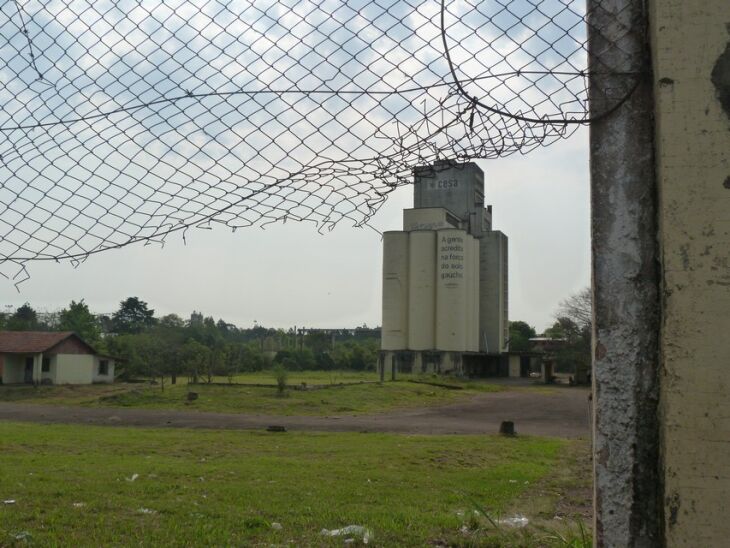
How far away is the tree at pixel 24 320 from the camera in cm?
4962

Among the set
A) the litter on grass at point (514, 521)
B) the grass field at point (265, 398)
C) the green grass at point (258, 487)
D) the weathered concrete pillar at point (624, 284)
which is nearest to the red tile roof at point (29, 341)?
the grass field at point (265, 398)

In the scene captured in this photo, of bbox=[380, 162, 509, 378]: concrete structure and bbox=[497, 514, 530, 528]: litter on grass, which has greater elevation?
bbox=[380, 162, 509, 378]: concrete structure

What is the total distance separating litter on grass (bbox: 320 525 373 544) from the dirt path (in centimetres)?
1046

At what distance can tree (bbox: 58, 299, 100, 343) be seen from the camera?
161 feet

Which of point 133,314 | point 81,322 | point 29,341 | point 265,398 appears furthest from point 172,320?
point 265,398

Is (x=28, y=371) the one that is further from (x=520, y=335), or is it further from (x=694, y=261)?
(x=520, y=335)

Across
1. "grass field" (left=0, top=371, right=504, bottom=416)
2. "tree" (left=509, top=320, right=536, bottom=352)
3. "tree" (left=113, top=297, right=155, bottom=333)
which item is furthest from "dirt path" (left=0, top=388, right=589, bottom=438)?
"tree" (left=113, top=297, right=155, bottom=333)

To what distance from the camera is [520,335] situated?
219 ft

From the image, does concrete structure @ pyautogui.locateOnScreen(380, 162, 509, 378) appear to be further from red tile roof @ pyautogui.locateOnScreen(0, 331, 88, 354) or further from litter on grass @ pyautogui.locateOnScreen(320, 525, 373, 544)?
litter on grass @ pyautogui.locateOnScreen(320, 525, 373, 544)

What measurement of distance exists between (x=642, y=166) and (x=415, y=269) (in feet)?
105

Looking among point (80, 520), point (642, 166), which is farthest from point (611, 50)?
point (80, 520)

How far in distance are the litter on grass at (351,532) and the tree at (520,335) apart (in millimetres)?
54543

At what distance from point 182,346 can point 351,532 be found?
3818 centimetres

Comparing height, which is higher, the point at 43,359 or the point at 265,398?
the point at 43,359
